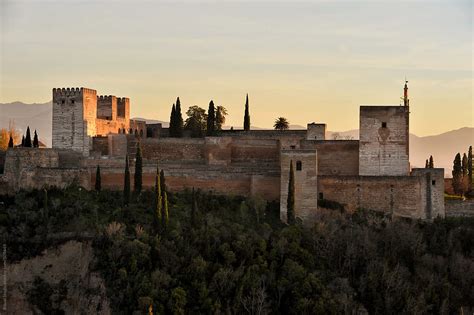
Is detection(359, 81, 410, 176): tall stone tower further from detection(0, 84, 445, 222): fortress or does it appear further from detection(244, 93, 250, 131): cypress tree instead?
detection(244, 93, 250, 131): cypress tree

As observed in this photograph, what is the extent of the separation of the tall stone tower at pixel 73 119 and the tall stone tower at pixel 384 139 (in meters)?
8.93

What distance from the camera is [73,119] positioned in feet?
98.5

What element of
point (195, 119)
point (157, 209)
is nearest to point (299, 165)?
point (157, 209)

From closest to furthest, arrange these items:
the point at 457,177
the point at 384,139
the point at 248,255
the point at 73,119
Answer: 1. the point at 248,255
2. the point at 384,139
3. the point at 73,119
4. the point at 457,177

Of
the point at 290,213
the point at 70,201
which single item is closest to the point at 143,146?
the point at 70,201

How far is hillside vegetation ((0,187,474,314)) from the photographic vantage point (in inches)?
906

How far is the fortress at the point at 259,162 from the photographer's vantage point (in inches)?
1043

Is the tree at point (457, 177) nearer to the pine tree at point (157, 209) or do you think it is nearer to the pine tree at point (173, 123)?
the pine tree at point (173, 123)

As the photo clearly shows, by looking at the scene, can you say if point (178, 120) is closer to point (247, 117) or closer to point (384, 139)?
point (247, 117)

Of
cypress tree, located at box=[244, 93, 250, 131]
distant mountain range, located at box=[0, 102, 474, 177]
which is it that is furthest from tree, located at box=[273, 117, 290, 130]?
distant mountain range, located at box=[0, 102, 474, 177]

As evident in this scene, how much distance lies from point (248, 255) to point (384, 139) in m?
5.91

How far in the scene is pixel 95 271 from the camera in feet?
79.5

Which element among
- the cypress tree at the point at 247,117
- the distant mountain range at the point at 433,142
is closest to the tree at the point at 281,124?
the cypress tree at the point at 247,117

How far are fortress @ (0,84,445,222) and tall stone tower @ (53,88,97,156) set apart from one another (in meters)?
0.03
